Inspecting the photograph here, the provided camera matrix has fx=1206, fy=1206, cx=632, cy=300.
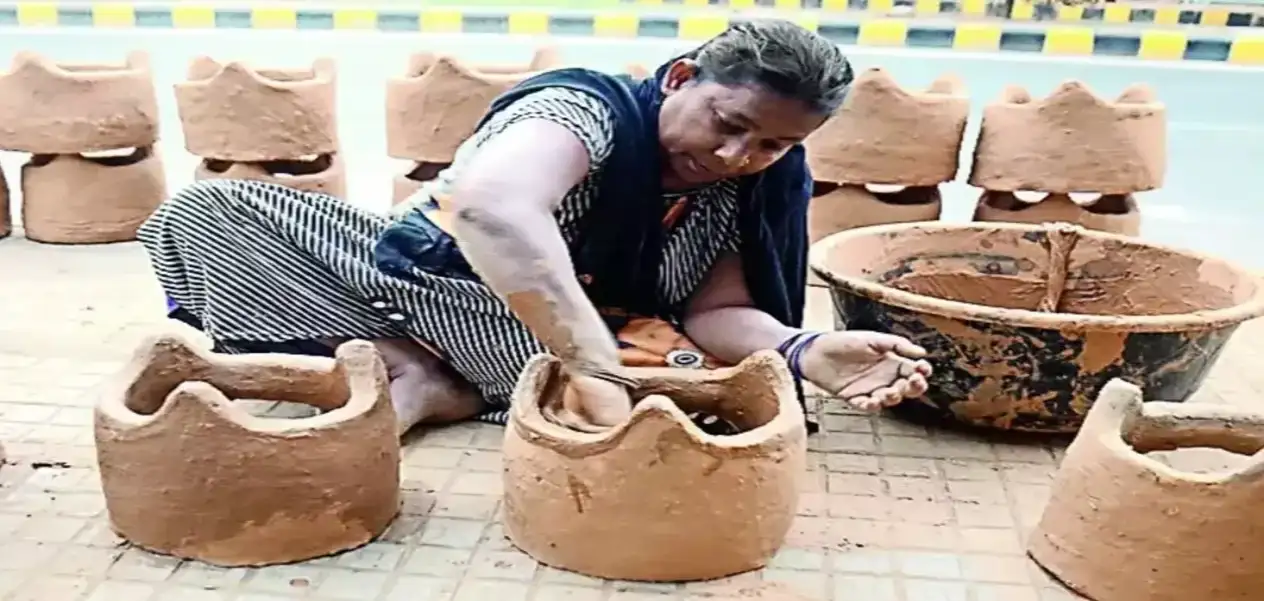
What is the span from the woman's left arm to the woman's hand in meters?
0.39

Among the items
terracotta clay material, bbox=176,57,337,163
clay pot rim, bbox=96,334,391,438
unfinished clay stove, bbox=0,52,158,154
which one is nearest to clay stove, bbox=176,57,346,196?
terracotta clay material, bbox=176,57,337,163

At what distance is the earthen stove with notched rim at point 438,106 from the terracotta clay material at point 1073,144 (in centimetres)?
127

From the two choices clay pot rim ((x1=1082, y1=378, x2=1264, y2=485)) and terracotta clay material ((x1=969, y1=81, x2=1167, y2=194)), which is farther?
terracotta clay material ((x1=969, y1=81, x2=1167, y2=194))

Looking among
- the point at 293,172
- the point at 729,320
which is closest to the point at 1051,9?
the point at 293,172

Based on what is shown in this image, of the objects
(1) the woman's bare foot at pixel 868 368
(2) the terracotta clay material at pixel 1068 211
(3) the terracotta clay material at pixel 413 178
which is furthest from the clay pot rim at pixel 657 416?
(3) the terracotta clay material at pixel 413 178

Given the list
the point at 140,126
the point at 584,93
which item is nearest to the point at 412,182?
the point at 140,126

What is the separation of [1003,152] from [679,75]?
1.59 metres

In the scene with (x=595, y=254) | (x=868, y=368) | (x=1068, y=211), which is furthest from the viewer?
(x=1068, y=211)

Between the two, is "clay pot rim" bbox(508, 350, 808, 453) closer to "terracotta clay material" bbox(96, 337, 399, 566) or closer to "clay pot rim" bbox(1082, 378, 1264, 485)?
"terracotta clay material" bbox(96, 337, 399, 566)

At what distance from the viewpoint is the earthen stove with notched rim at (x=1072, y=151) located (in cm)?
309

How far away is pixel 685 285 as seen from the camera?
2.24m

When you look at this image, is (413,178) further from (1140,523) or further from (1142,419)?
(1140,523)

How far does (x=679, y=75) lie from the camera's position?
188 centimetres

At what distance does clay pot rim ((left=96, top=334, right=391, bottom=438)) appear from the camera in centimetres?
168
